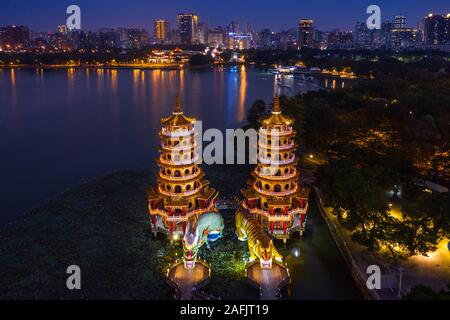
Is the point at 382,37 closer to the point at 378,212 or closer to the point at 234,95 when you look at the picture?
the point at 234,95

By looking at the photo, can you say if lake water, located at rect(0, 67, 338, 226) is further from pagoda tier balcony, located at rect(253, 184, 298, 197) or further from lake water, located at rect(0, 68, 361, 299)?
pagoda tier balcony, located at rect(253, 184, 298, 197)

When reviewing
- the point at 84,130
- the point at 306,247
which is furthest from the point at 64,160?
the point at 306,247

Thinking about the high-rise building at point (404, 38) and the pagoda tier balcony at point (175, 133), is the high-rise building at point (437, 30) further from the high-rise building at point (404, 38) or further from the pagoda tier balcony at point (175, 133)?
the pagoda tier balcony at point (175, 133)

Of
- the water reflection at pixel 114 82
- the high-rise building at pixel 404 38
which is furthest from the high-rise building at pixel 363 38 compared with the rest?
the water reflection at pixel 114 82

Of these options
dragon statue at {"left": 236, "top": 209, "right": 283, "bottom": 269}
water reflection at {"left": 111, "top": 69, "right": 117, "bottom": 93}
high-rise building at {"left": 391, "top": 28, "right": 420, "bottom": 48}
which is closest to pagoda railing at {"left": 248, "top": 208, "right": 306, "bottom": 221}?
dragon statue at {"left": 236, "top": 209, "right": 283, "bottom": 269}

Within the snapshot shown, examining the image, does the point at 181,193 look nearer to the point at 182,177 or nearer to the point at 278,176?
the point at 182,177

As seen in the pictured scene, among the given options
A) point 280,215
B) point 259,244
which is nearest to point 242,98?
point 280,215

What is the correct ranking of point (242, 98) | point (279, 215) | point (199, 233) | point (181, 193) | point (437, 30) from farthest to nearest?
point (437, 30) < point (242, 98) < point (181, 193) < point (279, 215) < point (199, 233)
